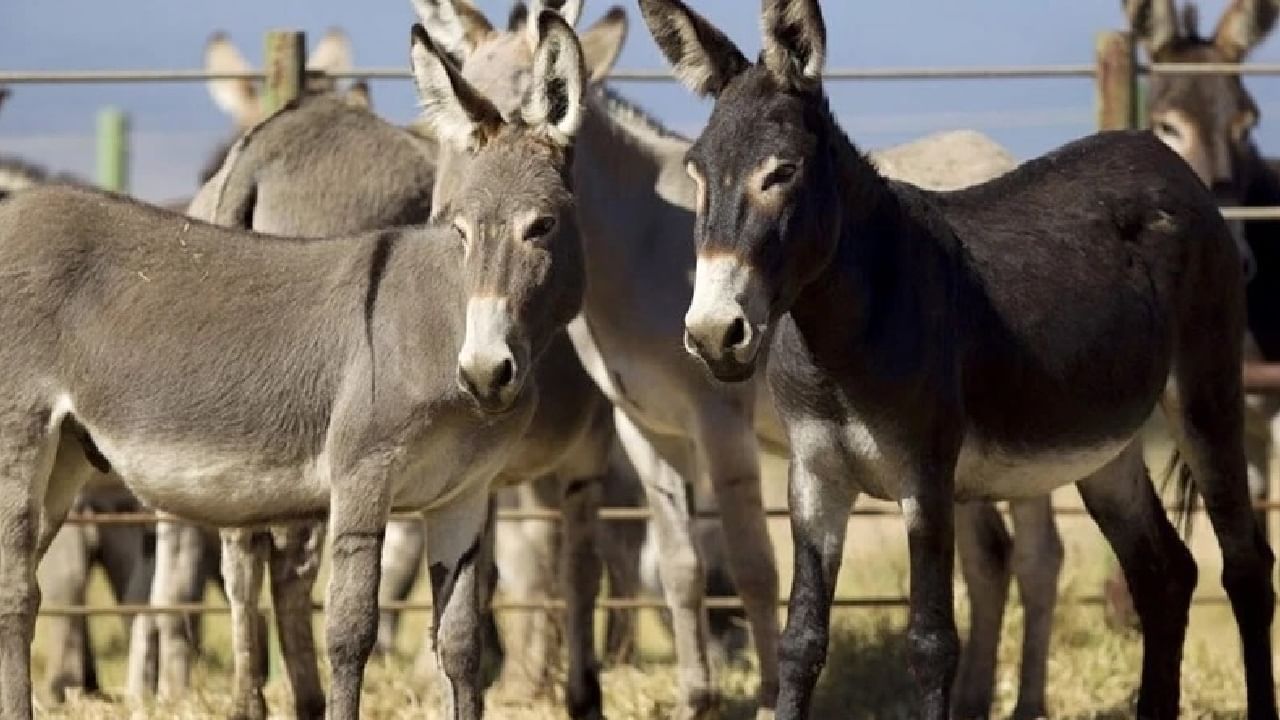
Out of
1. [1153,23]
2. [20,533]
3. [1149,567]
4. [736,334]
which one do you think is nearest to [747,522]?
[1149,567]

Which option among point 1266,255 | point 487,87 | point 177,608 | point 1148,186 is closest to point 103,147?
point 177,608

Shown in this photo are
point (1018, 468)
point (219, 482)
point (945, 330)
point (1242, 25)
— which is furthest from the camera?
point (1242, 25)

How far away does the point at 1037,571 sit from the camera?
793cm

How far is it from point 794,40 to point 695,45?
231 millimetres

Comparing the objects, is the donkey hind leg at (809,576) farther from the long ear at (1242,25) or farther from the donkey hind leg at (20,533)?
the long ear at (1242,25)

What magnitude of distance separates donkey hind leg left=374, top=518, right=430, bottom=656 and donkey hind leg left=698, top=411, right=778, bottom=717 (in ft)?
9.27

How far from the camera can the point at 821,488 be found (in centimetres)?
573

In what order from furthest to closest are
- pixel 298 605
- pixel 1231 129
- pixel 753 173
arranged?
pixel 1231 129 → pixel 298 605 → pixel 753 173

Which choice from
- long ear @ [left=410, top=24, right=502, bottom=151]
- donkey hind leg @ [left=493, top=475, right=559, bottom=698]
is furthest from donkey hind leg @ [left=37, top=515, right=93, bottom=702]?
long ear @ [left=410, top=24, right=502, bottom=151]

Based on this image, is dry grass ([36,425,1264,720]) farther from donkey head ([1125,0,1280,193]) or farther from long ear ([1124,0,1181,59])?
long ear ([1124,0,1181,59])

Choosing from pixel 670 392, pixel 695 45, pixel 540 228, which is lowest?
pixel 670 392

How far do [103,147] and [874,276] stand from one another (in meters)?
6.37

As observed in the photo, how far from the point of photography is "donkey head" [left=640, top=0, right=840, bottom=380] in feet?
16.7

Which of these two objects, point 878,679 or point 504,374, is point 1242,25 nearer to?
point 878,679
